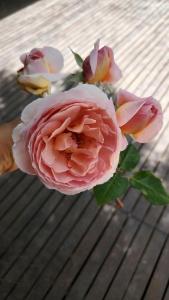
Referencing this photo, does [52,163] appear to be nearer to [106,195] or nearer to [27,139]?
[27,139]

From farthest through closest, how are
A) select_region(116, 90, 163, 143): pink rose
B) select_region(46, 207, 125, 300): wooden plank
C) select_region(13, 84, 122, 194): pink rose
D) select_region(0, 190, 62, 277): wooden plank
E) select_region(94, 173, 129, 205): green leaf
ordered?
1. select_region(0, 190, 62, 277): wooden plank
2. select_region(46, 207, 125, 300): wooden plank
3. select_region(94, 173, 129, 205): green leaf
4. select_region(116, 90, 163, 143): pink rose
5. select_region(13, 84, 122, 194): pink rose

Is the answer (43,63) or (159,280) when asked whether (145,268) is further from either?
(43,63)

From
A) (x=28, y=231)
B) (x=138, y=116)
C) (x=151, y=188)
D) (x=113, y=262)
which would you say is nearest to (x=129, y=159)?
(x=151, y=188)

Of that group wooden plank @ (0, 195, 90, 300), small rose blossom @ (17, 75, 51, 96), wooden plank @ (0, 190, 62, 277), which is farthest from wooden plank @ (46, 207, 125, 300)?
small rose blossom @ (17, 75, 51, 96)

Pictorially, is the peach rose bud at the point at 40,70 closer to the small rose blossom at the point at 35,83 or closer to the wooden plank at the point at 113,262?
the small rose blossom at the point at 35,83

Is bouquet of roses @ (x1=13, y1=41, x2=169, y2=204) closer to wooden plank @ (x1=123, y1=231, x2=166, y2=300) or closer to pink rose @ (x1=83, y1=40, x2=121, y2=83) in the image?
pink rose @ (x1=83, y1=40, x2=121, y2=83)
